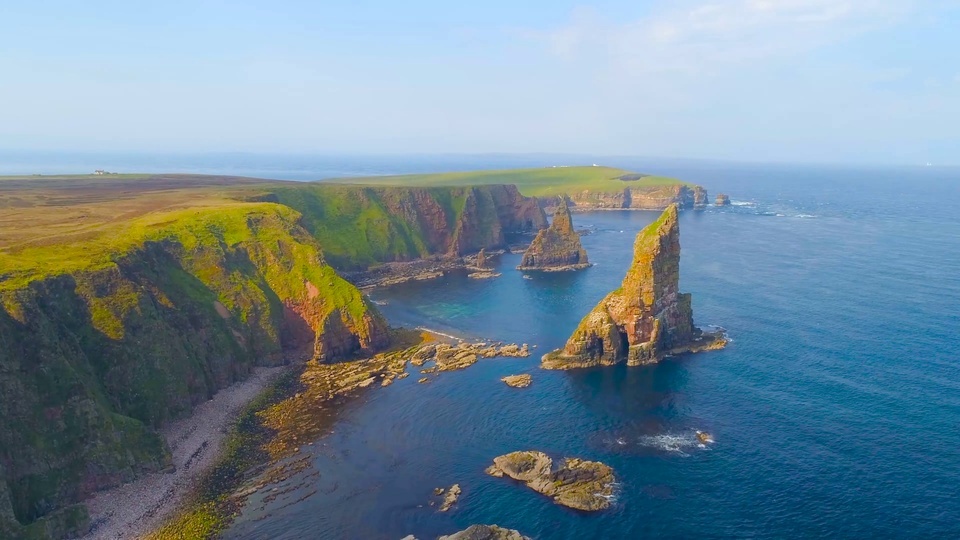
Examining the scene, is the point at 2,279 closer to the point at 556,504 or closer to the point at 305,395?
the point at 305,395

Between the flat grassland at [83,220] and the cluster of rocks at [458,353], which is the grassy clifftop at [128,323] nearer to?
the flat grassland at [83,220]

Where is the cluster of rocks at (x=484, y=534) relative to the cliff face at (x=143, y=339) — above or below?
below

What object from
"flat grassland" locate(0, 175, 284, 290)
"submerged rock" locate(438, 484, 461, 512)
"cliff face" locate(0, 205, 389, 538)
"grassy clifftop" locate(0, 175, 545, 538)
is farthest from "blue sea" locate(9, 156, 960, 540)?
"flat grassland" locate(0, 175, 284, 290)

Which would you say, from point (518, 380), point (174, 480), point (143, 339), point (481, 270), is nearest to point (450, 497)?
point (518, 380)

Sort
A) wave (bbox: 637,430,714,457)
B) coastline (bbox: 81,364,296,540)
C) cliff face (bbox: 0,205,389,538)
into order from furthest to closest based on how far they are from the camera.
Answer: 1. wave (bbox: 637,430,714,457)
2. cliff face (bbox: 0,205,389,538)
3. coastline (bbox: 81,364,296,540)

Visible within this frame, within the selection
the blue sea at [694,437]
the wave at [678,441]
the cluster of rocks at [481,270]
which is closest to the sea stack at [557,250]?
the cluster of rocks at [481,270]

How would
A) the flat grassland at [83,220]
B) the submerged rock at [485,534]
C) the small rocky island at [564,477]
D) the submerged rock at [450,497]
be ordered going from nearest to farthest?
1. the submerged rock at [485,534]
2. the small rocky island at [564,477]
3. the submerged rock at [450,497]
4. the flat grassland at [83,220]

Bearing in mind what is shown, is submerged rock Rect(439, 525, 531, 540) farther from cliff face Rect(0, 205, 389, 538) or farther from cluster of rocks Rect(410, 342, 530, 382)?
cluster of rocks Rect(410, 342, 530, 382)

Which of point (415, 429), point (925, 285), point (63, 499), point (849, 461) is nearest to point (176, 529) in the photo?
point (63, 499)
